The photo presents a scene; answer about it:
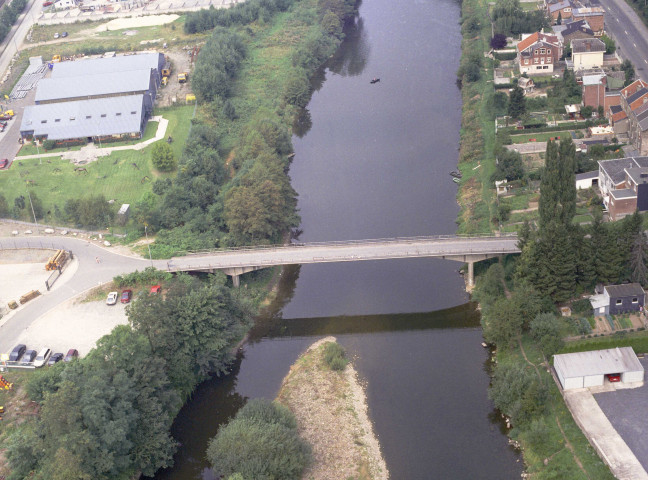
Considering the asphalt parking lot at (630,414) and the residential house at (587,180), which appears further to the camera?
the residential house at (587,180)

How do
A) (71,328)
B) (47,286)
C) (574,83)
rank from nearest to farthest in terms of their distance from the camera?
(71,328), (47,286), (574,83)

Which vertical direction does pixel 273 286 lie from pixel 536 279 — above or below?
below

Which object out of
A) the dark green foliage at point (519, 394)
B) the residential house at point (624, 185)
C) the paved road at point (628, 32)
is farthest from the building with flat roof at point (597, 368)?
the paved road at point (628, 32)

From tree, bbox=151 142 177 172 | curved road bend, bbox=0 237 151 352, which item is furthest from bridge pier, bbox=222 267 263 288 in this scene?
tree, bbox=151 142 177 172

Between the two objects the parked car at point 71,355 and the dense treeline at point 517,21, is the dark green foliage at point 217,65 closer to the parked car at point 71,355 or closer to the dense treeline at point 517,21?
the dense treeline at point 517,21

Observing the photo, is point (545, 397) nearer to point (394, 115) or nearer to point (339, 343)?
point (339, 343)

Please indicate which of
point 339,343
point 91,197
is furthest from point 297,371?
point 91,197

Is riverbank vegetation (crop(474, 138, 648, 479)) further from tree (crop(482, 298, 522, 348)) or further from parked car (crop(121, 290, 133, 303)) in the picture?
parked car (crop(121, 290, 133, 303))
